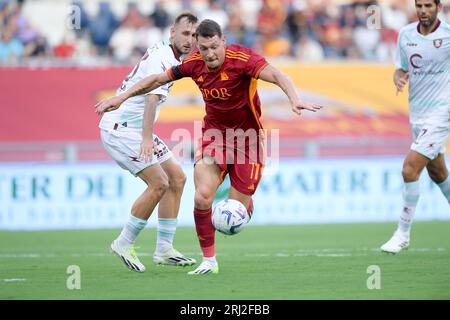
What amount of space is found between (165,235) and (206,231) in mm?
1095

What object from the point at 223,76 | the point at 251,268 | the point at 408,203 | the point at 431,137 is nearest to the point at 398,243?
the point at 408,203

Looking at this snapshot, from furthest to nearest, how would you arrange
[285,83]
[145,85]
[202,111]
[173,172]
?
[202,111]
[173,172]
[145,85]
[285,83]

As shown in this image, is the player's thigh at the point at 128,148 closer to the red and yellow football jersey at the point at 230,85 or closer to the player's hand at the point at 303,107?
the red and yellow football jersey at the point at 230,85

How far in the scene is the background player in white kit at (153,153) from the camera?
10.6 metres

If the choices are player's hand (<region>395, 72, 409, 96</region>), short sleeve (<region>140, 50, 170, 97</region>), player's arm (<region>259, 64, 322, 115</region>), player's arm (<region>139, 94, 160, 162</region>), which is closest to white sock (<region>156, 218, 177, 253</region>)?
player's arm (<region>139, 94, 160, 162</region>)

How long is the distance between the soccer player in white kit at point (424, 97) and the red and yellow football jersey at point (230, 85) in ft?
7.90

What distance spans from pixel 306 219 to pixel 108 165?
4.02 metres

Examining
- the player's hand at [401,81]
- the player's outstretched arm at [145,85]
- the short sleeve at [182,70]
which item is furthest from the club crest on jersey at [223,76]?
the player's hand at [401,81]

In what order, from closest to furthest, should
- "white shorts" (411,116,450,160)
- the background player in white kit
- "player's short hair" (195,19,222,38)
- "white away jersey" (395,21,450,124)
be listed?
"player's short hair" (195,19,222,38) < the background player in white kit < "white shorts" (411,116,450,160) < "white away jersey" (395,21,450,124)

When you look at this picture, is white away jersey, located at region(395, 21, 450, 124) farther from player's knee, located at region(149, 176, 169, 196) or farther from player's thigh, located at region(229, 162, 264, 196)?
player's knee, located at region(149, 176, 169, 196)

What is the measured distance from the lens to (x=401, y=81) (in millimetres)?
11812

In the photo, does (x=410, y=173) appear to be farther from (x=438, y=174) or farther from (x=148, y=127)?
(x=148, y=127)

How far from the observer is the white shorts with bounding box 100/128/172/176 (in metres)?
11.0

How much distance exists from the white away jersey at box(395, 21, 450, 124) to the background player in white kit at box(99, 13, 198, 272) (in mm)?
2839
